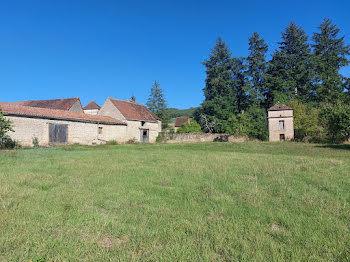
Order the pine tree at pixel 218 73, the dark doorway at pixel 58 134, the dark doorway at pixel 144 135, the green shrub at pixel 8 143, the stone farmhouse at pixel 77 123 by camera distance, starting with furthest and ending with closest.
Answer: the pine tree at pixel 218 73 → the dark doorway at pixel 144 135 → the dark doorway at pixel 58 134 → the stone farmhouse at pixel 77 123 → the green shrub at pixel 8 143

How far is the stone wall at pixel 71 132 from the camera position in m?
19.8

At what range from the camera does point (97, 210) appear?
374 centimetres

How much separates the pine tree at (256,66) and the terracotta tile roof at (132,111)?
1947cm

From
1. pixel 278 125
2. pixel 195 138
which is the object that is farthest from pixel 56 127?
pixel 278 125

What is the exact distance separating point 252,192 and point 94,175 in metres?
4.77

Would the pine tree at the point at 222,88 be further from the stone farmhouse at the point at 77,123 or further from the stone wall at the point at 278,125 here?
the stone farmhouse at the point at 77,123

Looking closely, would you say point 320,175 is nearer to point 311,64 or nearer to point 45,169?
point 45,169

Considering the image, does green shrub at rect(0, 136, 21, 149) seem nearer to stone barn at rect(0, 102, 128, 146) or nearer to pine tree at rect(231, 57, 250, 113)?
stone barn at rect(0, 102, 128, 146)

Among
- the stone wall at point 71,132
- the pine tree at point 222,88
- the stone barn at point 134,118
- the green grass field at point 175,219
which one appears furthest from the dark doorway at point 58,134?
the pine tree at point 222,88

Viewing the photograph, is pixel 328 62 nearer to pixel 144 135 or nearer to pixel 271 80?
pixel 271 80

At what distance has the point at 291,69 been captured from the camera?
3797 centimetres

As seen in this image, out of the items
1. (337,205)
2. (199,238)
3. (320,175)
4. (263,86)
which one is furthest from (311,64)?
(199,238)

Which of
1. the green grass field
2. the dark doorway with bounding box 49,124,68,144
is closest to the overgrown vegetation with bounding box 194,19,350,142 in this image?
the dark doorway with bounding box 49,124,68,144

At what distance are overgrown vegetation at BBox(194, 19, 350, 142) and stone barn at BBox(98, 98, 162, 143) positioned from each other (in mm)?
11574
